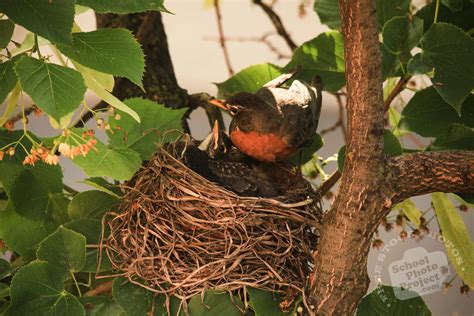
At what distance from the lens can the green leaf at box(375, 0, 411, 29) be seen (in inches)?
65.9

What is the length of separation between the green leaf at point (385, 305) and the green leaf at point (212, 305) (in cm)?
27

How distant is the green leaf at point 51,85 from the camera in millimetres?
1080

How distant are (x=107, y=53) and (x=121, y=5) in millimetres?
92

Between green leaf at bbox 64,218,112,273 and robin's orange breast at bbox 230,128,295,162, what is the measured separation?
38 centimetres

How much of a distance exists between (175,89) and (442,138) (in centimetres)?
67

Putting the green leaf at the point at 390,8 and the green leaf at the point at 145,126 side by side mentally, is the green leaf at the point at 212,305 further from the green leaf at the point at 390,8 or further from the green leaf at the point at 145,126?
the green leaf at the point at 390,8

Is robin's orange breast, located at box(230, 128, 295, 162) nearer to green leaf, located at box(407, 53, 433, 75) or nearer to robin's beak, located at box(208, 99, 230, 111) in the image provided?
robin's beak, located at box(208, 99, 230, 111)

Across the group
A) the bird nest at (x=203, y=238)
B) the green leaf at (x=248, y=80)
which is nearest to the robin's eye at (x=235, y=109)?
the green leaf at (x=248, y=80)

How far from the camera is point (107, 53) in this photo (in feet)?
3.84

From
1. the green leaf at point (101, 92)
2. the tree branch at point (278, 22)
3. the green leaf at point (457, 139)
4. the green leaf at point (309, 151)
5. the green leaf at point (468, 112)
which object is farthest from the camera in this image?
the tree branch at point (278, 22)

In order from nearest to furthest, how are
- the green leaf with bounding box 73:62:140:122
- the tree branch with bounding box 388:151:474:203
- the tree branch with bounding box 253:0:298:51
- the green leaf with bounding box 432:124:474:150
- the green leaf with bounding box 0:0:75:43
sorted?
the green leaf with bounding box 0:0:75:43, the green leaf with bounding box 73:62:140:122, the tree branch with bounding box 388:151:474:203, the green leaf with bounding box 432:124:474:150, the tree branch with bounding box 253:0:298:51

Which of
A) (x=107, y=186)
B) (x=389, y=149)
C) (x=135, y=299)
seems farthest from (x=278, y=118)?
(x=135, y=299)

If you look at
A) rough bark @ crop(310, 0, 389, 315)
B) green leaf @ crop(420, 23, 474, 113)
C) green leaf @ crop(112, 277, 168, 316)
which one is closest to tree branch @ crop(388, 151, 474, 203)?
rough bark @ crop(310, 0, 389, 315)

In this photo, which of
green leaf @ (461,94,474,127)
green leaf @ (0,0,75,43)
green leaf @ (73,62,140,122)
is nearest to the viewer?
green leaf @ (0,0,75,43)
